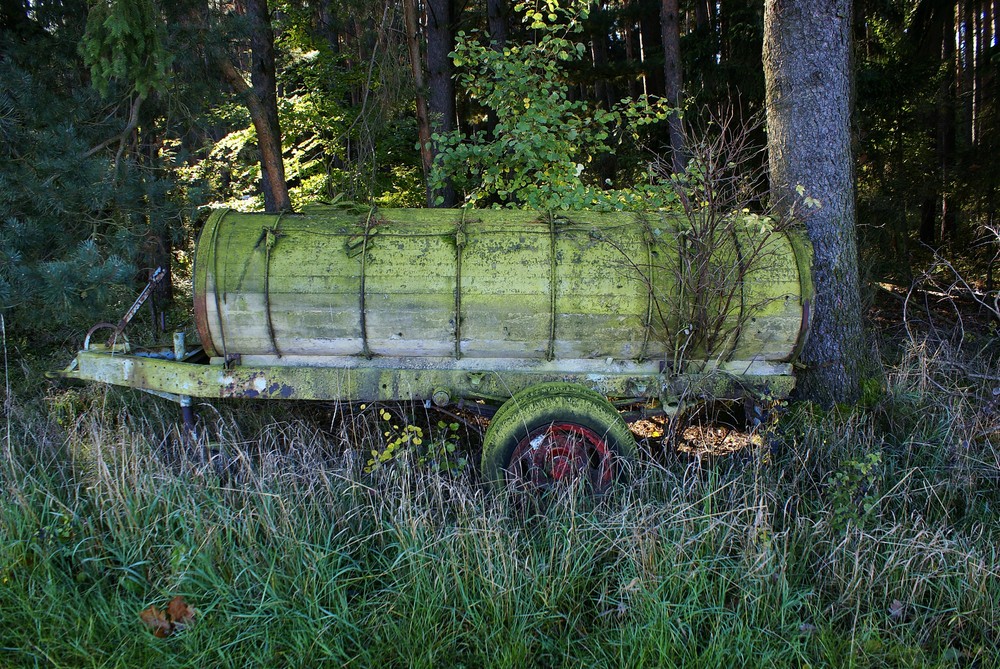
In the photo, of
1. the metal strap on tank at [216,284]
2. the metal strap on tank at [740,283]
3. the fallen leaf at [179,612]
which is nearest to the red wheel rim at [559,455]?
the metal strap on tank at [740,283]

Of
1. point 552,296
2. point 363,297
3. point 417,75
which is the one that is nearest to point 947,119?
point 417,75

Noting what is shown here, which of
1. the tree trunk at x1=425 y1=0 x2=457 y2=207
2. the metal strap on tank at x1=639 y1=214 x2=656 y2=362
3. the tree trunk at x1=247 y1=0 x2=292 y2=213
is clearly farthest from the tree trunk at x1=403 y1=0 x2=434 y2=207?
the metal strap on tank at x1=639 y1=214 x2=656 y2=362

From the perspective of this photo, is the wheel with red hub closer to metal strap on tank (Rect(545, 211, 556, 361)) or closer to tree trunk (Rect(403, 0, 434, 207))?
metal strap on tank (Rect(545, 211, 556, 361))

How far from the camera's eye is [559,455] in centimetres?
394

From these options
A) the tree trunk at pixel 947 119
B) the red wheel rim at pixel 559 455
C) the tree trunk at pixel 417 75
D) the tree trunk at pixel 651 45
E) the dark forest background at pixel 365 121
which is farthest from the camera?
the tree trunk at pixel 651 45

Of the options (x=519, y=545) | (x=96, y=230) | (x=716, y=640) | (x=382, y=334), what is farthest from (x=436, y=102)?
(x=716, y=640)

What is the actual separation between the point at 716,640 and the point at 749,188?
292 cm

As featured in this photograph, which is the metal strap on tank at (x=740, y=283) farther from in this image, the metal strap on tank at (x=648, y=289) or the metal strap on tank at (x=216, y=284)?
the metal strap on tank at (x=216, y=284)

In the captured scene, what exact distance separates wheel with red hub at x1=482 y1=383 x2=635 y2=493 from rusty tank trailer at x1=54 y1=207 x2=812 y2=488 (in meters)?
0.21

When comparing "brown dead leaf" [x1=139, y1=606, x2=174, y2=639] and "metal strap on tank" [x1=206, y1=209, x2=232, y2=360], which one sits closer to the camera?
"brown dead leaf" [x1=139, y1=606, x2=174, y2=639]

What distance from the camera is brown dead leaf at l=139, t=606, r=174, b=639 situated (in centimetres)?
297

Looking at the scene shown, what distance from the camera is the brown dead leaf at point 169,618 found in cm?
298

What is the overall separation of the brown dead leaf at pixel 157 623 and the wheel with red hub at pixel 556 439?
184 centimetres

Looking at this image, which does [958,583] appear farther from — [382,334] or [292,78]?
[292,78]
